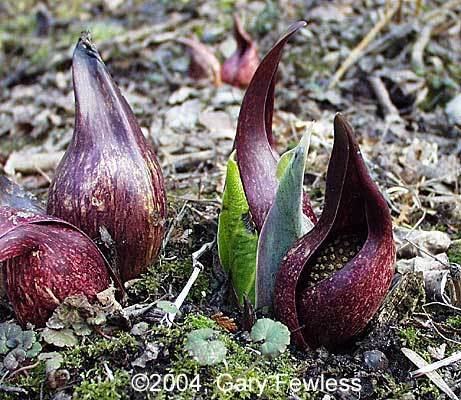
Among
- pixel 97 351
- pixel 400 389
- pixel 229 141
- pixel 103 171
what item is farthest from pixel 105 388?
pixel 229 141

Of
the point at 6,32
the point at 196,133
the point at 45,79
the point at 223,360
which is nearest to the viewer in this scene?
the point at 223,360

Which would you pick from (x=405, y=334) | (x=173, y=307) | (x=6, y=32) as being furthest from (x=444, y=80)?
(x=6, y=32)

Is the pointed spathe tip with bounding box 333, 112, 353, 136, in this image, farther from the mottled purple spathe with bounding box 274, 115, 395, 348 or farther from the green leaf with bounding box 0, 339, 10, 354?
the green leaf with bounding box 0, 339, 10, 354

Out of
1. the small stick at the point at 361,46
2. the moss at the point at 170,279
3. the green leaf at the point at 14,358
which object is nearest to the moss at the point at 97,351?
the green leaf at the point at 14,358

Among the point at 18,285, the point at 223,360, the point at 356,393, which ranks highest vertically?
the point at 18,285

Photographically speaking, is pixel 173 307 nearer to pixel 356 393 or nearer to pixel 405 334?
pixel 356 393

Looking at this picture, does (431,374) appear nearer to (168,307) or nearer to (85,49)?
(168,307)

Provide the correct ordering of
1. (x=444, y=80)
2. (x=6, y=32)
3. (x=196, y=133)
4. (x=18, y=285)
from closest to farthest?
(x=18, y=285) → (x=196, y=133) → (x=444, y=80) → (x=6, y=32)

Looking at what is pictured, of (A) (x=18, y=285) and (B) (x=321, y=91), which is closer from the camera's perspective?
(A) (x=18, y=285)

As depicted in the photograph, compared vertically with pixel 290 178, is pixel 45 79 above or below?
below
